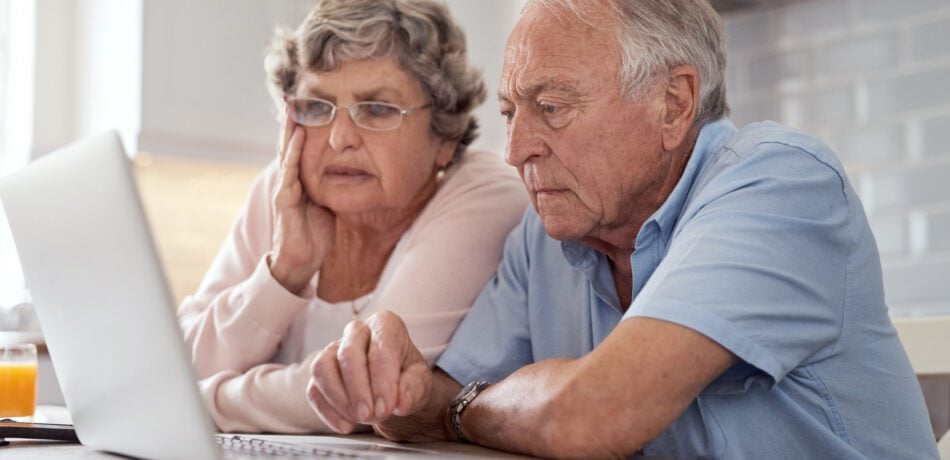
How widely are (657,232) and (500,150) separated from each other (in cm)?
237

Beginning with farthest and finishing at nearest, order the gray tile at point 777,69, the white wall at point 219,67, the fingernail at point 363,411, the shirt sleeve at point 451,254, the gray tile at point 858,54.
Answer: the white wall at point 219,67 → the gray tile at point 777,69 → the gray tile at point 858,54 → the shirt sleeve at point 451,254 → the fingernail at point 363,411

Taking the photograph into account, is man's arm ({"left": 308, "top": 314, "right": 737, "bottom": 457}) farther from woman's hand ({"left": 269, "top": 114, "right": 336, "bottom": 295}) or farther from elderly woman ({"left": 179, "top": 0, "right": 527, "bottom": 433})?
woman's hand ({"left": 269, "top": 114, "right": 336, "bottom": 295})

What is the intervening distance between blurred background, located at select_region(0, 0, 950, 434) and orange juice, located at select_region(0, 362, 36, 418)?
3.59 feet

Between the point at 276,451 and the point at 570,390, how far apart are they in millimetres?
288

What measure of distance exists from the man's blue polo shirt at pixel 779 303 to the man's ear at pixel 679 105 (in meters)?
0.03

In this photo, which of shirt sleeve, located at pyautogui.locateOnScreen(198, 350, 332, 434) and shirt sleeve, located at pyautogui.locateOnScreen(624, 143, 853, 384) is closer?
shirt sleeve, located at pyautogui.locateOnScreen(624, 143, 853, 384)

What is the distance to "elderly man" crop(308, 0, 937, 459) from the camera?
1.11 meters

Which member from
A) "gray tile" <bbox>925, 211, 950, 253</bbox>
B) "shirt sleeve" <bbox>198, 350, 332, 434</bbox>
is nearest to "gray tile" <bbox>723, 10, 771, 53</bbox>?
"gray tile" <bbox>925, 211, 950, 253</bbox>

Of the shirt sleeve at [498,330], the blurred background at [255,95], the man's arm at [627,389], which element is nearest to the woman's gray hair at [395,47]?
the shirt sleeve at [498,330]

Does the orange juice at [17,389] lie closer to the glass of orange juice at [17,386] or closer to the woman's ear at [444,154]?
the glass of orange juice at [17,386]

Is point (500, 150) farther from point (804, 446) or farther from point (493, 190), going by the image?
point (804, 446)

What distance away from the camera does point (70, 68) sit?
11.6 feet

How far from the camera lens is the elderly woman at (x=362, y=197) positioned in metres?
1.75

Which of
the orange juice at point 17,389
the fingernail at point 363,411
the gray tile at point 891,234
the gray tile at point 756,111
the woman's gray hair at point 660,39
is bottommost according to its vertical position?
the orange juice at point 17,389
